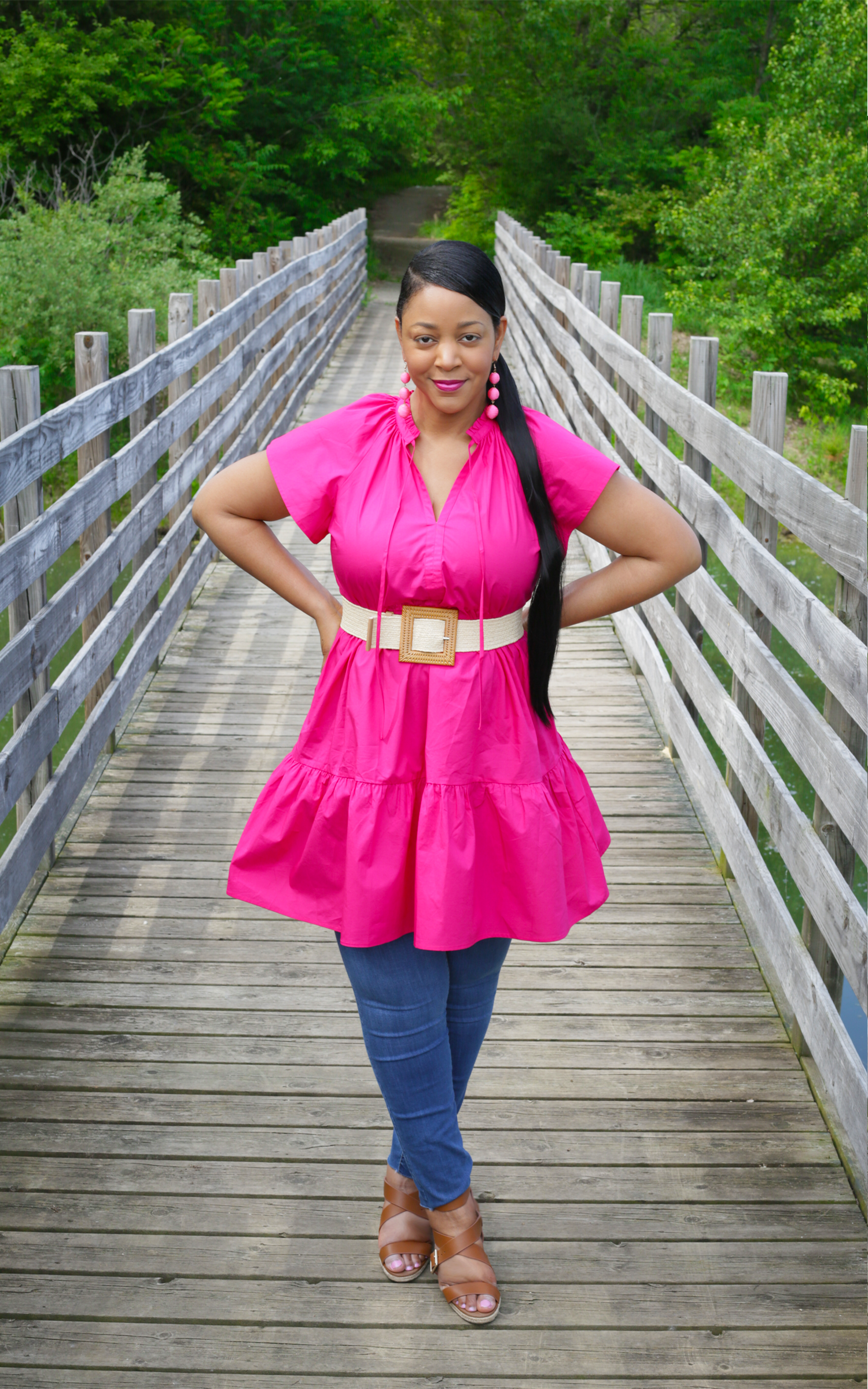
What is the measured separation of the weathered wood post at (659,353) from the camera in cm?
475

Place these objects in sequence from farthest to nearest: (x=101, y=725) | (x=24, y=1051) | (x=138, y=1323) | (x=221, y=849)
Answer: (x=101, y=725)
(x=221, y=849)
(x=24, y=1051)
(x=138, y=1323)

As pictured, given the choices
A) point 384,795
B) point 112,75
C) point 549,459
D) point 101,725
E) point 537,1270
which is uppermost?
point 112,75

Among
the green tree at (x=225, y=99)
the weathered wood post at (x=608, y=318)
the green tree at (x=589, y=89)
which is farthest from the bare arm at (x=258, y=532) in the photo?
the green tree at (x=589, y=89)

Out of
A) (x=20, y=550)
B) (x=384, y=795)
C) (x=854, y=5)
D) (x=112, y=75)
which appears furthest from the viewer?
(x=112, y=75)

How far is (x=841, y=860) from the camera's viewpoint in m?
2.65

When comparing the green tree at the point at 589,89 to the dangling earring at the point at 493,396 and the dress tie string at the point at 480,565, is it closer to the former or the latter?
the dangling earring at the point at 493,396

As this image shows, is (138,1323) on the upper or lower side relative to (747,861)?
lower

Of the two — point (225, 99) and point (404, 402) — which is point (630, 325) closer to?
point (404, 402)

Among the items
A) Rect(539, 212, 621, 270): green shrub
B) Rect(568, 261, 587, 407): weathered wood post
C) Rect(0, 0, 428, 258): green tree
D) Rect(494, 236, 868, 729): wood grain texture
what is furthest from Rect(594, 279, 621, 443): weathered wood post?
Rect(539, 212, 621, 270): green shrub

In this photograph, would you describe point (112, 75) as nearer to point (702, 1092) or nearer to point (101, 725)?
point (101, 725)

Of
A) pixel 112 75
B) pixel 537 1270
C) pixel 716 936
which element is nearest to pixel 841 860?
pixel 716 936

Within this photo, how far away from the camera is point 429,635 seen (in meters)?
1.97

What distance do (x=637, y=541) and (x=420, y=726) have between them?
1.42 feet

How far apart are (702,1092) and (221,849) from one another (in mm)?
1546
